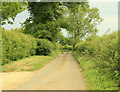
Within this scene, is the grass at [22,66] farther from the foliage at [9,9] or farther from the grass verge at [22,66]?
the foliage at [9,9]

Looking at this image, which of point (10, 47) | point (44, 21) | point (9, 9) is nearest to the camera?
point (9, 9)

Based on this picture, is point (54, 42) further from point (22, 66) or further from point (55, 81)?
point (55, 81)

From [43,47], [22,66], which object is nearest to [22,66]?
[22,66]

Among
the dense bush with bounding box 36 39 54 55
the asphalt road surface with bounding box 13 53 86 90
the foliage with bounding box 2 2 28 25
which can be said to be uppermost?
the foliage with bounding box 2 2 28 25

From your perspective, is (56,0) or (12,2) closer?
(12,2)

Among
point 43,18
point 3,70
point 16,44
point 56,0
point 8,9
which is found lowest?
point 3,70

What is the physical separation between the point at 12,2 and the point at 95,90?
894cm

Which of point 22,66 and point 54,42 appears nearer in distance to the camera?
point 22,66

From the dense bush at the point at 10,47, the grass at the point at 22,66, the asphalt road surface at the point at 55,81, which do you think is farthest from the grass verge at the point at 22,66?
the asphalt road surface at the point at 55,81

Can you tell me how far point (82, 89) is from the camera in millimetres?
6297

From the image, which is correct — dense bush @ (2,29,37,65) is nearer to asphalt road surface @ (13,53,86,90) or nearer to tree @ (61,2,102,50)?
asphalt road surface @ (13,53,86,90)

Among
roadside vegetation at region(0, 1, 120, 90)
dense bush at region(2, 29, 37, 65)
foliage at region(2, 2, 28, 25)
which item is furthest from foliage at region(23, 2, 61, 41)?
foliage at region(2, 2, 28, 25)

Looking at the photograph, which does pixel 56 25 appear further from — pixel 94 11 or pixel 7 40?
pixel 94 11

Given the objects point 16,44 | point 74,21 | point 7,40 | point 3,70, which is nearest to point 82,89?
point 3,70
